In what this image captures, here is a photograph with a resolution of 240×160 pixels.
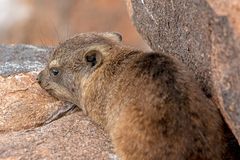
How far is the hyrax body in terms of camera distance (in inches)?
203

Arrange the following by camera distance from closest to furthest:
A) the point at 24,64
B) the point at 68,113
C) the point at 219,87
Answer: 1. the point at 219,87
2. the point at 68,113
3. the point at 24,64

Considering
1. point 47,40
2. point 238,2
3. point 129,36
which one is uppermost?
point 238,2

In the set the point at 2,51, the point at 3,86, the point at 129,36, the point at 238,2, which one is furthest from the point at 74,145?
the point at 129,36

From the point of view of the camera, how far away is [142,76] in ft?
18.1

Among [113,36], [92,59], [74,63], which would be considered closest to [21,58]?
[113,36]

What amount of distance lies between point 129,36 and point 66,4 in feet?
4.82

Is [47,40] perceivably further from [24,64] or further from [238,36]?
[238,36]

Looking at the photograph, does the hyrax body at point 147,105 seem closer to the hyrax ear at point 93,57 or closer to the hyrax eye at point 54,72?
the hyrax ear at point 93,57

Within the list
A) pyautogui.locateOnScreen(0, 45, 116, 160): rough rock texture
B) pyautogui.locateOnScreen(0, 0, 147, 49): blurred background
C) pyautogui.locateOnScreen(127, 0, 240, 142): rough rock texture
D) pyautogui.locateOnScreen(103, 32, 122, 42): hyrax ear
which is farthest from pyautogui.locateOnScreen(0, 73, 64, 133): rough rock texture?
pyautogui.locateOnScreen(0, 0, 147, 49): blurred background

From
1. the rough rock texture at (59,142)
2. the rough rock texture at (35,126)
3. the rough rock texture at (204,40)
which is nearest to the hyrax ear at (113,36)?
the rough rock texture at (204,40)

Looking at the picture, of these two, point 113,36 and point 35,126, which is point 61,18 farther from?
point 35,126

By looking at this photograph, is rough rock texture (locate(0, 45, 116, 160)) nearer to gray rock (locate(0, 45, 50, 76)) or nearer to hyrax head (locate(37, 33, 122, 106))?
gray rock (locate(0, 45, 50, 76))

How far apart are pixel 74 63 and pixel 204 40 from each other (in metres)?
1.50

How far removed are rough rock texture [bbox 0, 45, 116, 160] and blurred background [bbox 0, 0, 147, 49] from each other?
16.1 ft
